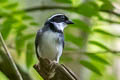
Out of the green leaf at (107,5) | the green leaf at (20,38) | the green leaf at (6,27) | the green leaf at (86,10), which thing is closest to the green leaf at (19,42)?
the green leaf at (20,38)

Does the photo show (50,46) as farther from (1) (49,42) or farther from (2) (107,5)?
(2) (107,5)

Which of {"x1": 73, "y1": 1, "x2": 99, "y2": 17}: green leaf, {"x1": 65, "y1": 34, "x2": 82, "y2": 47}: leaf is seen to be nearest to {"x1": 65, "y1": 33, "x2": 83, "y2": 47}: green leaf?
{"x1": 65, "y1": 34, "x2": 82, "y2": 47}: leaf

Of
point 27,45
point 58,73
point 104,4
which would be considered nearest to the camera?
point 58,73

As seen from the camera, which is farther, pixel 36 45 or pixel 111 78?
pixel 111 78

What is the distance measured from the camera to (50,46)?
267 centimetres

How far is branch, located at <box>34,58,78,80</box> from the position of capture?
1988 millimetres

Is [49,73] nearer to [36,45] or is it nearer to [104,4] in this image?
[36,45]

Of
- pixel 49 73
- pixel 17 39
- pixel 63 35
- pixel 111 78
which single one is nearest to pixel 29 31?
pixel 17 39

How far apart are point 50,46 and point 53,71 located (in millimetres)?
586

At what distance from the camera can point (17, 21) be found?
2789mm

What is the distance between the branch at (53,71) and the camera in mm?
1988

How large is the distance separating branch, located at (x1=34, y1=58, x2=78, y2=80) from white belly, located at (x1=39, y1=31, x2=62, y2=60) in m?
0.41

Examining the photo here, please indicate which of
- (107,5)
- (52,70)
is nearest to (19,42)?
(107,5)

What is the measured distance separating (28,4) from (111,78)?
177 cm
